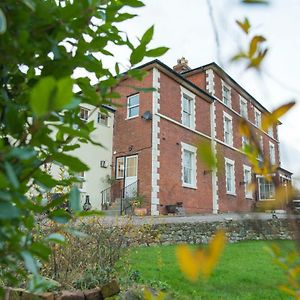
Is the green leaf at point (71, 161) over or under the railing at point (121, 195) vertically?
under

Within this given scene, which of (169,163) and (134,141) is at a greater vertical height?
(134,141)

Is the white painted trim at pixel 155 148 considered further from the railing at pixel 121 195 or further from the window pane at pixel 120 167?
the window pane at pixel 120 167

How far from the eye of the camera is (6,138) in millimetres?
1046

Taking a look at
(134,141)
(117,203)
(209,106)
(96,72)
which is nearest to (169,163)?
(134,141)

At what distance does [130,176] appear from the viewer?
16.5 meters

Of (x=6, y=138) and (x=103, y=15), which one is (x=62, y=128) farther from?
(x=103, y=15)

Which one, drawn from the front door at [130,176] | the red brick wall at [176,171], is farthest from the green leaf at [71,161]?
the front door at [130,176]

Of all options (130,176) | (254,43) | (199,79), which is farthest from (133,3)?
(199,79)

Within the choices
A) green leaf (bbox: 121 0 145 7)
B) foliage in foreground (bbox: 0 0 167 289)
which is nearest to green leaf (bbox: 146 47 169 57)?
foliage in foreground (bbox: 0 0 167 289)

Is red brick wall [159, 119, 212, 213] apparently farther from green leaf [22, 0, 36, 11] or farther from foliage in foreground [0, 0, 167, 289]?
green leaf [22, 0, 36, 11]

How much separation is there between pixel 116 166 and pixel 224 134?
23.2 ft

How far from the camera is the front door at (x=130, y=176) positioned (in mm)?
15996

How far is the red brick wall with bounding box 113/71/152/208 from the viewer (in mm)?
15602

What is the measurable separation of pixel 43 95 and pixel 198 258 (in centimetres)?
33
